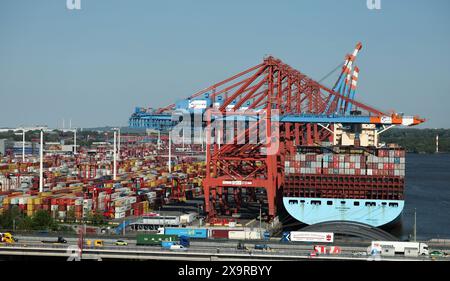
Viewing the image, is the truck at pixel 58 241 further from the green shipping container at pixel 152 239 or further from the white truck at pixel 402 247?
the white truck at pixel 402 247

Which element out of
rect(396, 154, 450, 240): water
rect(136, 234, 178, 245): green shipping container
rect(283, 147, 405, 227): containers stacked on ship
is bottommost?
rect(396, 154, 450, 240): water

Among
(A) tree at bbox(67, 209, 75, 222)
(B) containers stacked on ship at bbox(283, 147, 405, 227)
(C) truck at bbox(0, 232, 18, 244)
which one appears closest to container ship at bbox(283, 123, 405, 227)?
(B) containers stacked on ship at bbox(283, 147, 405, 227)

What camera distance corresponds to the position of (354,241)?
44.3ft

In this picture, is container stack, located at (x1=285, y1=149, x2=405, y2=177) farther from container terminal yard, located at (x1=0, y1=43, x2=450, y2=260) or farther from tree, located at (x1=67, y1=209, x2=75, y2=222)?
tree, located at (x1=67, y1=209, x2=75, y2=222)

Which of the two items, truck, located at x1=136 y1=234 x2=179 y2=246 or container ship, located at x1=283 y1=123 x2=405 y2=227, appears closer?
truck, located at x1=136 y1=234 x2=179 y2=246

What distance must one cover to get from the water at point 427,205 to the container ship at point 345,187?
0.79 metres

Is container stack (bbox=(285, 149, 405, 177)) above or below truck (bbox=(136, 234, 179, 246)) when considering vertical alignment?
above

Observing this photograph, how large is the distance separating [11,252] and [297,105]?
1177 centimetres

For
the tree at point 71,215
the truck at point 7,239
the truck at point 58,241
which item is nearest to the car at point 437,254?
the truck at point 58,241

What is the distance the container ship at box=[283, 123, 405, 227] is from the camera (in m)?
16.3

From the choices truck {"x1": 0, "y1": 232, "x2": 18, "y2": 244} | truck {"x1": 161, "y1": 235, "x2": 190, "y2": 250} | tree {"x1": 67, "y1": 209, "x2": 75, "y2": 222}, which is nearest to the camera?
truck {"x1": 161, "y1": 235, "x2": 190, "y2": 250}

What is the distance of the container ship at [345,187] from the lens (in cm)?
1634
